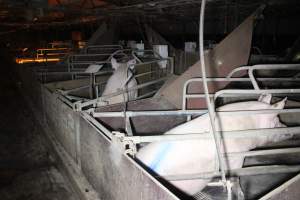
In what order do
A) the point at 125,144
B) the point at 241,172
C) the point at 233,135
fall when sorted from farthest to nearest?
the point at 241,172 → the point at 125,144 → the point at 233,135

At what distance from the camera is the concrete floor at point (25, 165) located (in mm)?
3115

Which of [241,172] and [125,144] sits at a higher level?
[125,144]

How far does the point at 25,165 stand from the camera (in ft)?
12.6

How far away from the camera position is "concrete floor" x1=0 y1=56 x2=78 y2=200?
311 cm

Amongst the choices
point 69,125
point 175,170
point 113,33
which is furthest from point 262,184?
point 113,33

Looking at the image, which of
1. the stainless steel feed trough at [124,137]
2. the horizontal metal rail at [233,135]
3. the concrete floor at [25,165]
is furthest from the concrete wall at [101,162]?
the concrete floor at [25,165]

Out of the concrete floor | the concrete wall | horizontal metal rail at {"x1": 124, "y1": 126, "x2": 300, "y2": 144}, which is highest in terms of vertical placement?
horizontal metal rail at {"x1": 124, "y1": 126, "x2": 300, "y2": 144}

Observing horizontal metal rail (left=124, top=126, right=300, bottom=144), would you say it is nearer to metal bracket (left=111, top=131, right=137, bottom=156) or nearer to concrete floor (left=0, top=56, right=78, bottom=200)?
metal bracket (left=111, top=131, right=137, bottom=156)

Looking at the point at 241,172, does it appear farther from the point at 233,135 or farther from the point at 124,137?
the point at 124,137

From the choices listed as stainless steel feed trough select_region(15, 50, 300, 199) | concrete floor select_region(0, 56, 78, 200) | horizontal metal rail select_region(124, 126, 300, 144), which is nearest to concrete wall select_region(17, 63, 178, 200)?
stainless steel feed trough select_region(15, 50, 300, 199)

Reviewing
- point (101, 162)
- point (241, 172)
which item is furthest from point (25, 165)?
point (241, 172)

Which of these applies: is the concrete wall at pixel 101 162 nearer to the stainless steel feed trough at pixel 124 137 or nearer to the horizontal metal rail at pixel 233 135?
the stainless steel feed trough at pixel 124 137

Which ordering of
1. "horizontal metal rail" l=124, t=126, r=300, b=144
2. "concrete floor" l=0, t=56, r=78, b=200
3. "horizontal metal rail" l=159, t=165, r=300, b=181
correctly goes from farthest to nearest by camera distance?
"concrete floor" l=0, t=56, r=78, b=200 → "horizontal metal rail" l=159, t=165, r=300, b=181 → "horizontal metal rail" l=124, t=126, r=300, b=144

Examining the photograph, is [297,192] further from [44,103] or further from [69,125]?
[44,103]
